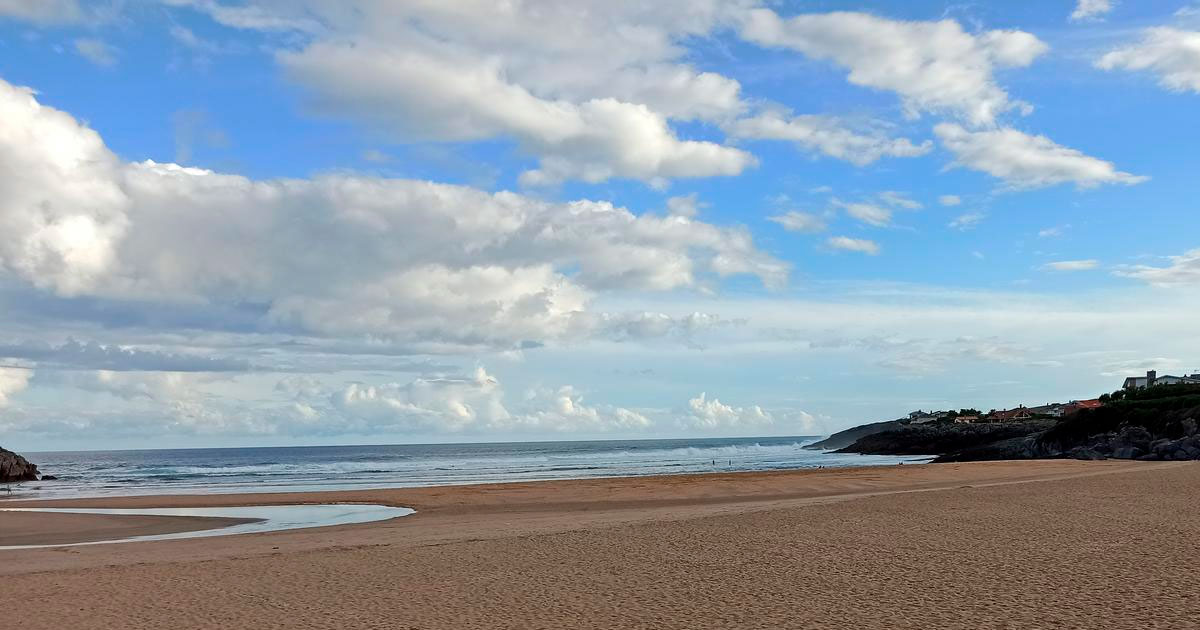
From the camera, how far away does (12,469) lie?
62.2 meters

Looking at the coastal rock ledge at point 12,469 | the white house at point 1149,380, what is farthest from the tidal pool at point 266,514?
the white house at point 1149,380

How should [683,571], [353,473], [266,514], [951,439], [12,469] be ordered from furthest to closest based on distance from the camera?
[951,439], [353,473], [12,469], [266,514], [683,571]

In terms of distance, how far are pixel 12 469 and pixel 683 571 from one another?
66.3m

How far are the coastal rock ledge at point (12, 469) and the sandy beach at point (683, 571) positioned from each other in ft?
151

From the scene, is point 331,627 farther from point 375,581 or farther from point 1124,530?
point 1124,530

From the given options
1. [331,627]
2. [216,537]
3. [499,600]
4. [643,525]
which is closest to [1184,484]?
[643,525]

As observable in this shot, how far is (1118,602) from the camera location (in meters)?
9.39

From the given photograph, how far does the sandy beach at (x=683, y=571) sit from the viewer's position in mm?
9758

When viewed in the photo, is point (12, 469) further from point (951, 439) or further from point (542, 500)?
point (951, 439)

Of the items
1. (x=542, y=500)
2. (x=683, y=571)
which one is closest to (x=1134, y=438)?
(x=542, y=500)

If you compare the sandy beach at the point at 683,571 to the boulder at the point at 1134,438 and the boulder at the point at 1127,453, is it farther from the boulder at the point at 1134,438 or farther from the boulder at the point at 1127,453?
the boulder at the point at 1134,438

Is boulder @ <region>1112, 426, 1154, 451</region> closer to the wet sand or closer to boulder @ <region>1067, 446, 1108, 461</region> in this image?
boulder @ <region>1067, 446, 1108, 461</region>

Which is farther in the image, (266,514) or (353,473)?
(353,473)

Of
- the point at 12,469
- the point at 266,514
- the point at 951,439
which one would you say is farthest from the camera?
A: the point at 951,439
